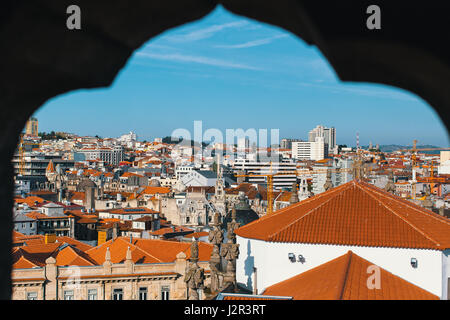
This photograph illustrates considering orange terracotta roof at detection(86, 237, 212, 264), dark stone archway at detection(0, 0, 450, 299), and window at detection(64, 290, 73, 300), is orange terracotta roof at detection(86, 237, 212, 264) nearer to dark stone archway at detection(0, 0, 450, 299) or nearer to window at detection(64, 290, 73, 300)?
window at detection(64, 290, 73, 300)

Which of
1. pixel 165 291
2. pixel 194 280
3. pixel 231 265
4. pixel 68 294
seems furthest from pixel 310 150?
pixel 194 280

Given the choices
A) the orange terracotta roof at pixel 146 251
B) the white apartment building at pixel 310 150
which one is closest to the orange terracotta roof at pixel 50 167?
the orange terracotta roof at pixel 146 251

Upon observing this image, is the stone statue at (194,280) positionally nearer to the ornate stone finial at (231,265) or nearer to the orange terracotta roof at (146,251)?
the ornate stone finial at (231,265)

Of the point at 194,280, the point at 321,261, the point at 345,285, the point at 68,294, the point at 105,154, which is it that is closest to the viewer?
the point at 345,285

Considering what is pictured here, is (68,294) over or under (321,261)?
under

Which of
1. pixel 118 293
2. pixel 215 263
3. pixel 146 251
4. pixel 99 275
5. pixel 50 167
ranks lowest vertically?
pixel 118 293

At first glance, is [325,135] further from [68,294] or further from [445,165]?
[68,294]
